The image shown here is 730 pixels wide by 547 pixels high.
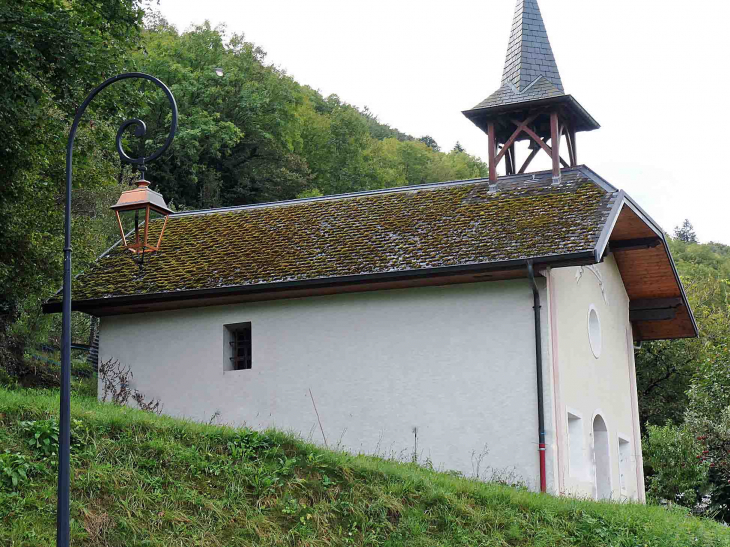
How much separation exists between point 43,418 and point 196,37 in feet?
120

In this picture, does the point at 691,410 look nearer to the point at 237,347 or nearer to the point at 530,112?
the point at 530,112

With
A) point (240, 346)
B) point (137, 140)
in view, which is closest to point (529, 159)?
point (240, 346)

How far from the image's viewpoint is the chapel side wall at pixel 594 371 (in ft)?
56.7

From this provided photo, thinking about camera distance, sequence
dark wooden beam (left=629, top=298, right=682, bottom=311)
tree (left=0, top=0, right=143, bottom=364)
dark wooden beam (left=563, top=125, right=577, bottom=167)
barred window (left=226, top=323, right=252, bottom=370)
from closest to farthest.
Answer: tree (left=0, top=0, right=143, bottom=364), barred window (left=226, top=323, right=252, bottom=370), dark wooden beam (left=563, top=125, right=577, bottom=167), dark wooden beam (left=629, top=298, right=682, bottom=311)

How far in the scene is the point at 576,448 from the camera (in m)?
17.7

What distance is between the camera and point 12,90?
1591 centimetres

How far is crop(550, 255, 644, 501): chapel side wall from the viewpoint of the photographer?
1728 cm

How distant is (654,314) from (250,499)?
15111mm

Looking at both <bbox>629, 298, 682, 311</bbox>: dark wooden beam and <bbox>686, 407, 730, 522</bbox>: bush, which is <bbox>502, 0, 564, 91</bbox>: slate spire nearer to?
<bbox>629, 298, 682, 311</bbox>: dark wooden beam

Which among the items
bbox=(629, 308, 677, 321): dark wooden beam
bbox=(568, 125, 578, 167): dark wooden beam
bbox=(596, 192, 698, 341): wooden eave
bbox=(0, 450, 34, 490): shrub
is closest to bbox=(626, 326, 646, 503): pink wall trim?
bbox=(629, 308, 677, 321): dark wooden beam

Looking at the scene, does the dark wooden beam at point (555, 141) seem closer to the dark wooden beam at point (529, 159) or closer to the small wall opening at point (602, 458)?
the dark wooden beam at point (529, 159)

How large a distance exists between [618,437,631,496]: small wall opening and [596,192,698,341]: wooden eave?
3.88m

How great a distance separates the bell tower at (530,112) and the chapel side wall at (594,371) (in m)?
2.76

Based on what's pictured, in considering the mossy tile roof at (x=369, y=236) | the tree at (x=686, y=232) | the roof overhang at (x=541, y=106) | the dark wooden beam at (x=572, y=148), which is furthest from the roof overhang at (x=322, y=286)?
the tree at (x=686, y=232)
